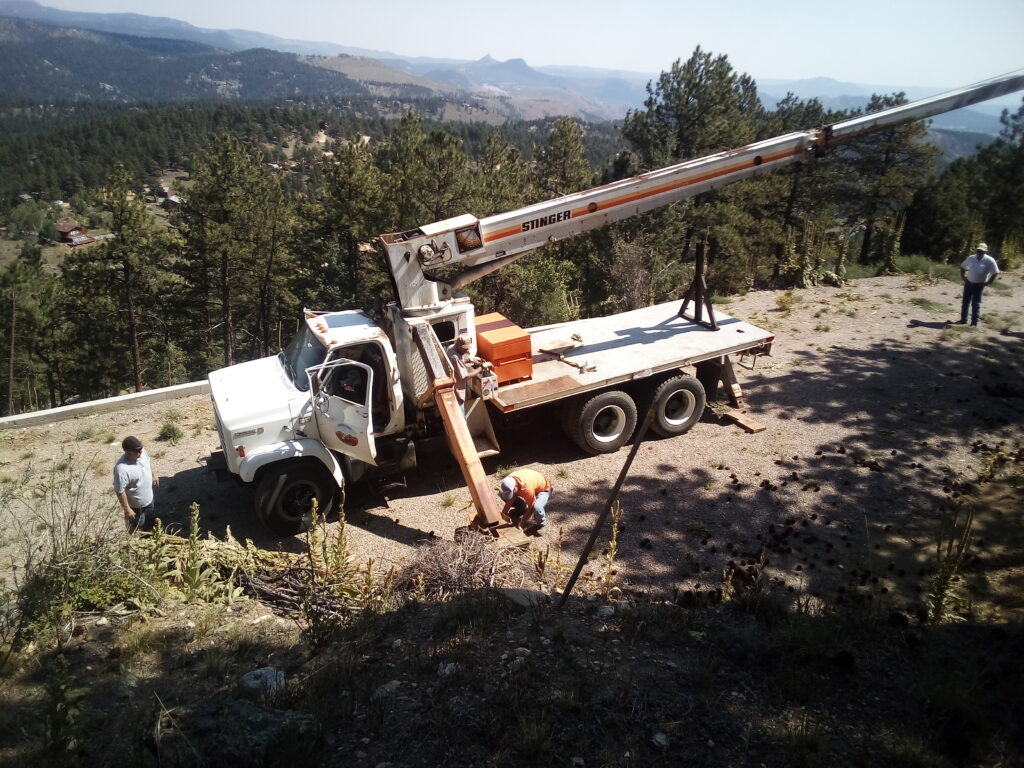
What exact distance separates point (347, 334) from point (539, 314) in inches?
484

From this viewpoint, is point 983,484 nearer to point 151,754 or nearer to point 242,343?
point 151,754

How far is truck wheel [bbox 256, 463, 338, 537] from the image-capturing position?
7855 millimetres

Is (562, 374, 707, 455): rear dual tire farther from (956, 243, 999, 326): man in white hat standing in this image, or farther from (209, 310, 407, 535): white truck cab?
(956, 243, 999, 326): man in white hat standing

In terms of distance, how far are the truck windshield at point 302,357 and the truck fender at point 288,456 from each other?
29.8 inches

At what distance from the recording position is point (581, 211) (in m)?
9.29

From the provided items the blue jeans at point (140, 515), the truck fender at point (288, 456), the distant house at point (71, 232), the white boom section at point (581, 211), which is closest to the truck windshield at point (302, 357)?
the truck fender at point (288, 456)

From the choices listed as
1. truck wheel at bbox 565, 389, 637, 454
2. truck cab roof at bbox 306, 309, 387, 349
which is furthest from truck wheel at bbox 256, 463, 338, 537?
truck wheel at bbox 565, 389, 637, 454

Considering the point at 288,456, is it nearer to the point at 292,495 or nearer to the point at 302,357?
the point at 292,495

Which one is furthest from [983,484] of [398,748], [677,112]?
[677,112]

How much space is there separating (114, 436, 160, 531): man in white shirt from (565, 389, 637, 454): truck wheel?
563 cm

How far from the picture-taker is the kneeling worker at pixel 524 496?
7656 millimetres

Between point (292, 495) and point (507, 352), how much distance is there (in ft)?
11.4

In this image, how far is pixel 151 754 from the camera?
11.6 ft

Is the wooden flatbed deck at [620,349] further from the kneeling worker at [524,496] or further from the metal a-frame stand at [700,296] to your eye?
the kneeling worker at [524,496]
